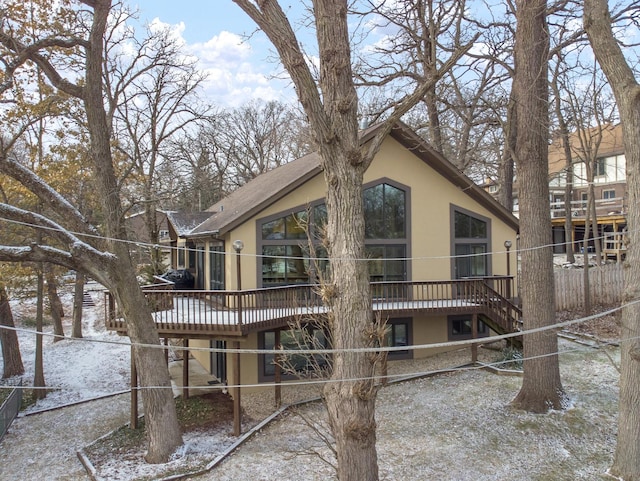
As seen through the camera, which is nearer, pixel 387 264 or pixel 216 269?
pixel 387 264

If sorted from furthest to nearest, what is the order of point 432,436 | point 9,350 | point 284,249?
point 9,350, point 284,249, point 432,436

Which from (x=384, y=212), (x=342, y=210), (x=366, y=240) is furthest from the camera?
(x=384, y=212)

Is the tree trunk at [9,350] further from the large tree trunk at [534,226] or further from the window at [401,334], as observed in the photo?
the large tree trunk at [534,226]

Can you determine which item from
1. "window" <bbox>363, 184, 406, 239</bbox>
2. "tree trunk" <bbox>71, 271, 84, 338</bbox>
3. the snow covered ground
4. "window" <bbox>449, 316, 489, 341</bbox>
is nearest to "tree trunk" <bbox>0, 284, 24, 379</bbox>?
the snow covered ground

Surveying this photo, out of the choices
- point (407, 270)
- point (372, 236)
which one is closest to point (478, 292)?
point (407, 270)

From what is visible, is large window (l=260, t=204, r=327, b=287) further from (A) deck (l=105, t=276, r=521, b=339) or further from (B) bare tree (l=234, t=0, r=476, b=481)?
(B) bare tree (l=234, t=0, r=476, b=481)

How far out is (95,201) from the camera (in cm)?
1669

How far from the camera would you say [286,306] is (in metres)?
11.8

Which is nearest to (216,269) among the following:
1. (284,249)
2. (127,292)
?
(284,249)

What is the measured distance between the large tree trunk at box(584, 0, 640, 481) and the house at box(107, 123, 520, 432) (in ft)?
18.9

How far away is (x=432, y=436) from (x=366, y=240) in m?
6.16

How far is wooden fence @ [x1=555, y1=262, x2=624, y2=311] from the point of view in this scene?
56.2ft

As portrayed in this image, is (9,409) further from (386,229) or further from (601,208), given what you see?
(601,208)

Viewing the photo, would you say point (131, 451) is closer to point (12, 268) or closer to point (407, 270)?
point (12, 268)
